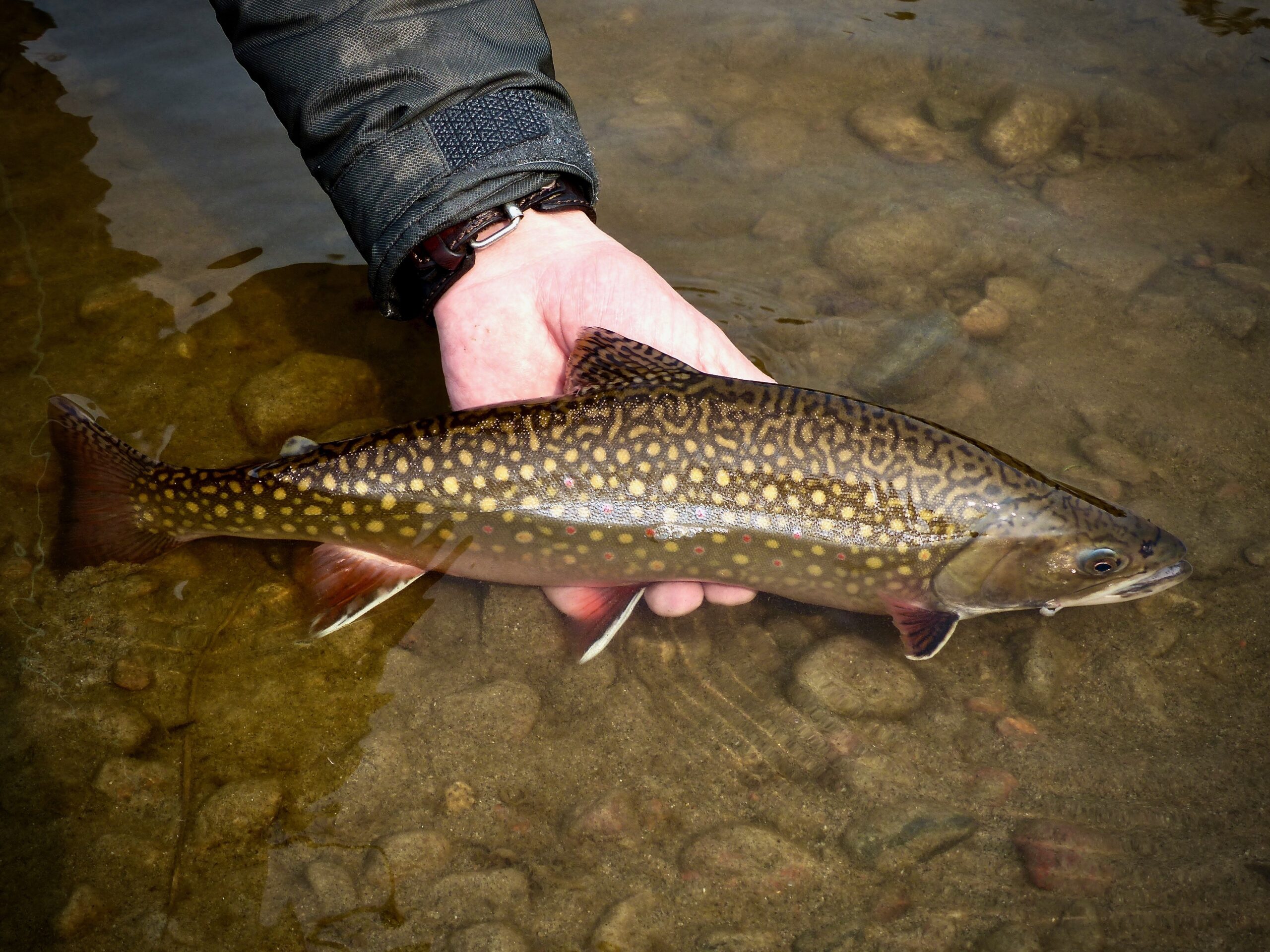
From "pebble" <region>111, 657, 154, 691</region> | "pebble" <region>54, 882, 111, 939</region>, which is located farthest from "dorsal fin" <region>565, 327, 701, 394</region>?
"pebble" <region>54, 882, 111, 939</region>

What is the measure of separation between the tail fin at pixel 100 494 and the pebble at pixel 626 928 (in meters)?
2.45

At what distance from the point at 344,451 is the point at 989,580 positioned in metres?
2.71

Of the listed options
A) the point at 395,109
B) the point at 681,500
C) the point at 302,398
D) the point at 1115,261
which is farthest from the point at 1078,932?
the point at 395,109

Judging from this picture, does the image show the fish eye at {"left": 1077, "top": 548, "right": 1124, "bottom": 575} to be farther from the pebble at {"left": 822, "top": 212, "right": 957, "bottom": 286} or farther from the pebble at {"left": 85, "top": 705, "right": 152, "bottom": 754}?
the pebble at {"left": 85, "top": 705, "right": 152, "bottom": 754}

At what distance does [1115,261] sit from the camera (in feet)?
17.8

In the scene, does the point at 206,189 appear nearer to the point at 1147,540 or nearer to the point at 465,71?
the point at 465,71

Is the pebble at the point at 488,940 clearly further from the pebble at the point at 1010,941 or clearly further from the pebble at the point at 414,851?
the pebble at the point at 1010,941

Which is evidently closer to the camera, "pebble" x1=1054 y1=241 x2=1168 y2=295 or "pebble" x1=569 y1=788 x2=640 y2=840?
"pebble" x1=569 y1=788 x2=640 y2=840

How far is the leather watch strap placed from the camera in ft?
13.8

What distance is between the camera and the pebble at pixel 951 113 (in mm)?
6500

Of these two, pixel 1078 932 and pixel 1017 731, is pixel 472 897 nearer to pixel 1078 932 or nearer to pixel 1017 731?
pixel 1078 932

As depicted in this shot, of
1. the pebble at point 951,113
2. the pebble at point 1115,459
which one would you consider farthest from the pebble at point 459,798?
the pebble at point 951,113

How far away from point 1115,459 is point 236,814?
168 inches

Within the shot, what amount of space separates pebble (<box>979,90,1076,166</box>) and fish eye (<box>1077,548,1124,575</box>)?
145 inches
